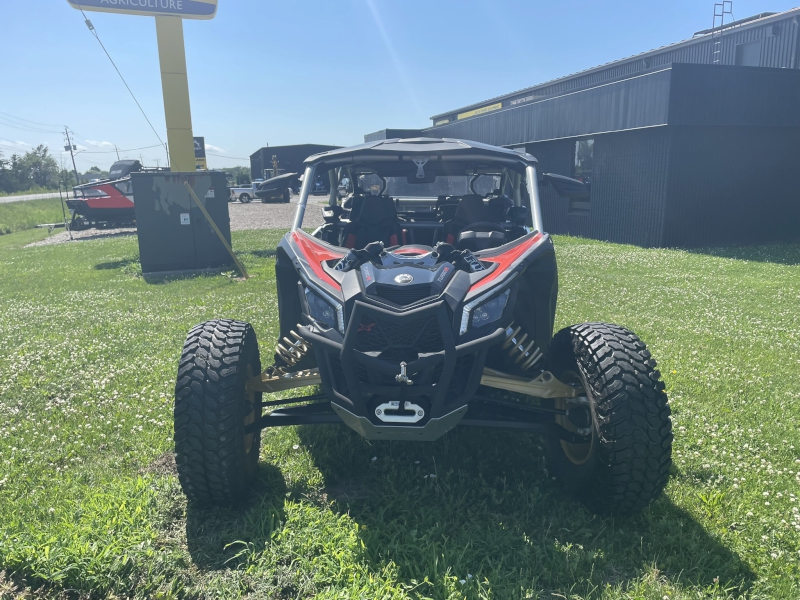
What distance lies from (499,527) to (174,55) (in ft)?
42.6

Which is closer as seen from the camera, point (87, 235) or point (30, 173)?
point (87, 235)

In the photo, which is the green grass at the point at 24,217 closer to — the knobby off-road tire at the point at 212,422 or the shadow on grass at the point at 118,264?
the shadow on grass at the point at 118,264

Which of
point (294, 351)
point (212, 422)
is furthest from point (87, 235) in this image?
point (212, 422)

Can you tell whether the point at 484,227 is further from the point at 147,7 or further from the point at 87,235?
the point at 87,235

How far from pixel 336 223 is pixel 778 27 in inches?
867

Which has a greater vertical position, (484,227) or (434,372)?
(484,227)

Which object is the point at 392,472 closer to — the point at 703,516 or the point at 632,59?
the point at 703,516

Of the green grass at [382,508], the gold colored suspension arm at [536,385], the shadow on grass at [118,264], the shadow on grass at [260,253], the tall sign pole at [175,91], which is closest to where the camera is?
the green grass at [382,508]

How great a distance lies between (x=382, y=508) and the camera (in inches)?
134

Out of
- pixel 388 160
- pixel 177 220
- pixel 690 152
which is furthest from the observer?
pixel 690 152

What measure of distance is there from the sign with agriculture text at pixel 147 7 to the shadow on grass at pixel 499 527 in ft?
39.9

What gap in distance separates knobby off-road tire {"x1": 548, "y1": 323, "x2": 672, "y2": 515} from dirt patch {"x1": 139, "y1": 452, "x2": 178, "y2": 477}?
258 cm

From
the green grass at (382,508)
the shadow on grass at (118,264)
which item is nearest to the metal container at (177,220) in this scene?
the shadow on grass at (118,264)

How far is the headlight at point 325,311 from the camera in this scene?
3236 mm
